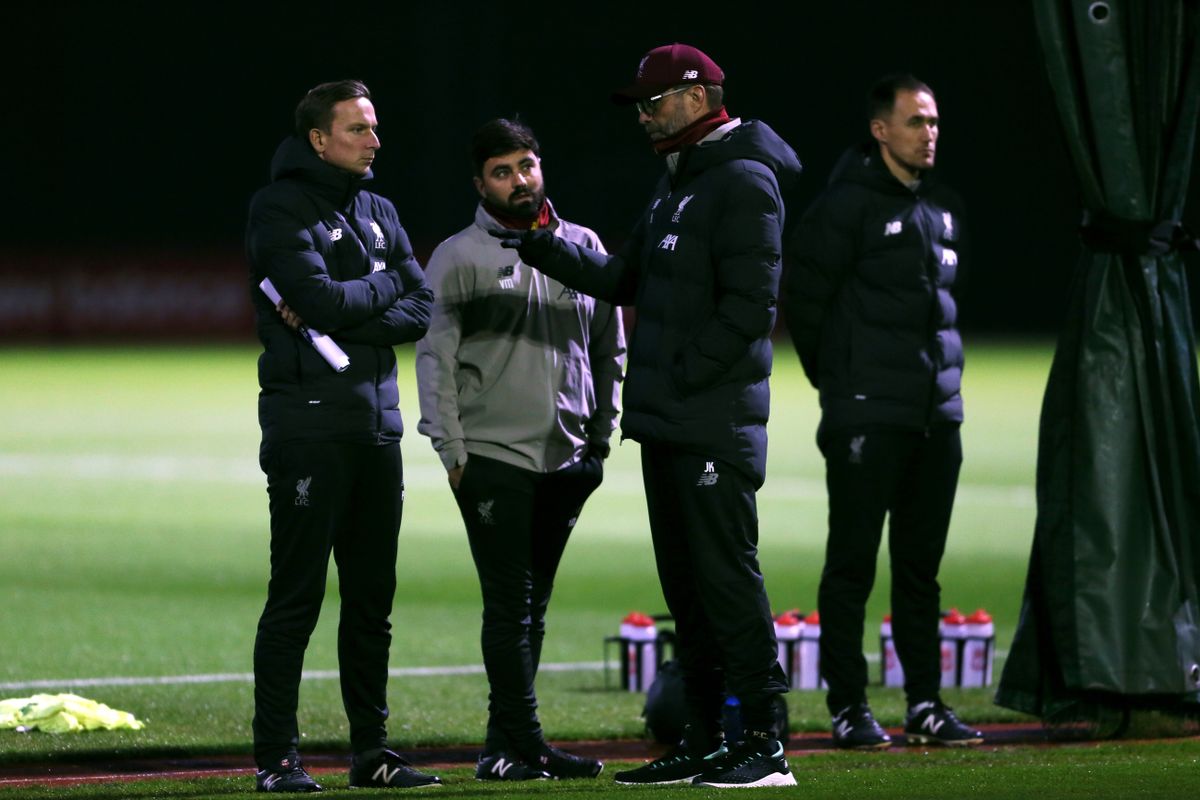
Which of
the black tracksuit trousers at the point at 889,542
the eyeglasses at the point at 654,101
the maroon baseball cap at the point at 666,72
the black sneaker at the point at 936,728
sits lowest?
the black sneaker at the point at 936,728

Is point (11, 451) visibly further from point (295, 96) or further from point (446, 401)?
point (295, 96)

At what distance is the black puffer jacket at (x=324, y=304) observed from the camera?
19.2 feet

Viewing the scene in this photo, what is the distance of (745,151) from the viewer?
5895 mm

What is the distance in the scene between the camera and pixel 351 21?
39.8 meters

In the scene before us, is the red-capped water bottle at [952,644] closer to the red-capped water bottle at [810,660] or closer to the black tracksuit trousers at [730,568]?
the red-capped water bottle at [810,660]

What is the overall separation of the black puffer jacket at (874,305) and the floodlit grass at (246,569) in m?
1.33

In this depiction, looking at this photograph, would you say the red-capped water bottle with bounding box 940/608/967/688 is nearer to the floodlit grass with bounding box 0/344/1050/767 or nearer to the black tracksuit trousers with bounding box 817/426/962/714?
the floodlit grass with bounding box 0/344/1050/767

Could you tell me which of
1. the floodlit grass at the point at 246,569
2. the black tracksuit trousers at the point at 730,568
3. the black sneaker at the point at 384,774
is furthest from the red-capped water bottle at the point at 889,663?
the black sneaker at the point at 384,774

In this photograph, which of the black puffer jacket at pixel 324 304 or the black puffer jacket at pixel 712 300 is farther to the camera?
the black puffer jacket at pixel 324 304

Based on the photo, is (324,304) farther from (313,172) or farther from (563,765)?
(563,765)

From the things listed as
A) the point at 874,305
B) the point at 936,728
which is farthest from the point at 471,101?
the point at 936,728

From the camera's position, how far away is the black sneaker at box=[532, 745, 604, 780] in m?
6.20

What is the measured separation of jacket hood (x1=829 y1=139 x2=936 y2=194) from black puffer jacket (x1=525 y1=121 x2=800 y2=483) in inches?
47.1

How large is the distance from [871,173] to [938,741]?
2030mm
